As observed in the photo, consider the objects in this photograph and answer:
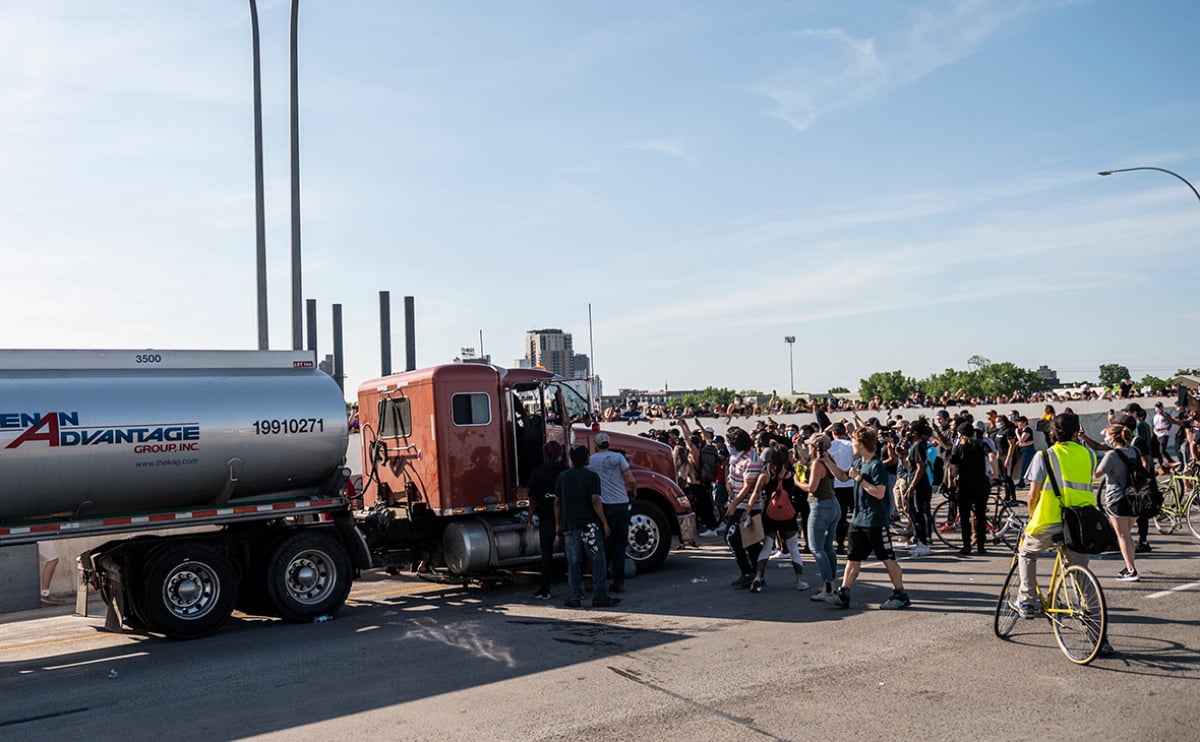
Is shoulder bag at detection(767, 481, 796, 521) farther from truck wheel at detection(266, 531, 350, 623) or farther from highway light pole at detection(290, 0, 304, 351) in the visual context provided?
highway light pole at detection(290, 0, 304, 351)

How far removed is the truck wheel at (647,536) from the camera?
46.0 ft

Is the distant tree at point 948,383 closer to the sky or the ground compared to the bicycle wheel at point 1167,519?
closer to the sky

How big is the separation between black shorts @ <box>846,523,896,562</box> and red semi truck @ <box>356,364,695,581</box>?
4.08 meters

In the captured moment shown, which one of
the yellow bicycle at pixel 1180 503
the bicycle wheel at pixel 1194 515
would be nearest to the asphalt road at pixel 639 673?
the bicycle wheel at pixel 1194 515

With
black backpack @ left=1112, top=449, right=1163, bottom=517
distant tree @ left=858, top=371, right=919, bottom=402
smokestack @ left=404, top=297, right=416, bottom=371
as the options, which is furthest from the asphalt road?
distant tree @ left=858, top=371, right=919, bottom=402

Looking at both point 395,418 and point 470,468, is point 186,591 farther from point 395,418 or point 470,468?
point 395,418

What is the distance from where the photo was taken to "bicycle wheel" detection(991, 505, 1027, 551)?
14.7 meters

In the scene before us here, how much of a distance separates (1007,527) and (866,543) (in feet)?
17.1

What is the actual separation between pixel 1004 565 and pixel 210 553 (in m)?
9.52

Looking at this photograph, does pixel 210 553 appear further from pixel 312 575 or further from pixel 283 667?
pixel 283 667

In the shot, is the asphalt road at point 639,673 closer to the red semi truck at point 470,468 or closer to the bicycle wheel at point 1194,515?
the red semi truck at point 470,468

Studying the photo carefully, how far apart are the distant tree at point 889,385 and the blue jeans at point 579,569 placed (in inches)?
4051

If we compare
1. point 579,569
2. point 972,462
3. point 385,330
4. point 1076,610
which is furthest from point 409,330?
point 1076,610

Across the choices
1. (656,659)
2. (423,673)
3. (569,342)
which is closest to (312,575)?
(423,673)
